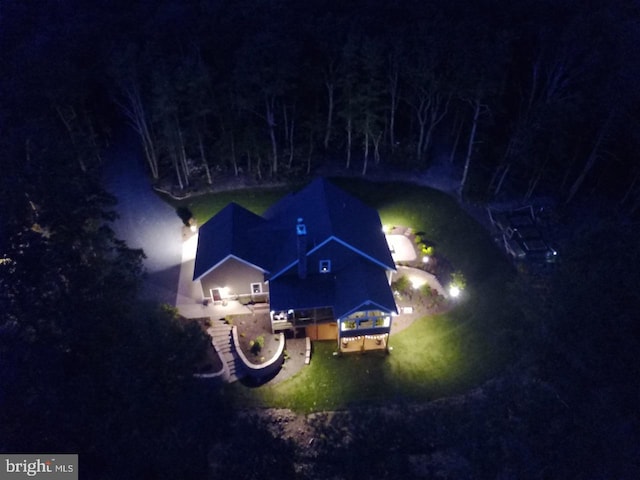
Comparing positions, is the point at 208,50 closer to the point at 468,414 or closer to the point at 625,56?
the point at 625,56

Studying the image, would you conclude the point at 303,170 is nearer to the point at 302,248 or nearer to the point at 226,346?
the point at 302,248

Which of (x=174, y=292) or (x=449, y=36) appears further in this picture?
(x=449, y=36)

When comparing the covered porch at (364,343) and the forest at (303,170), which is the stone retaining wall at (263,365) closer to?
the covered porch at (364,343)

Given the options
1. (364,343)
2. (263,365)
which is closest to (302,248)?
(364,343)

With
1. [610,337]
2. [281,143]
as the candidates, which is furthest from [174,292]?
[610,337]

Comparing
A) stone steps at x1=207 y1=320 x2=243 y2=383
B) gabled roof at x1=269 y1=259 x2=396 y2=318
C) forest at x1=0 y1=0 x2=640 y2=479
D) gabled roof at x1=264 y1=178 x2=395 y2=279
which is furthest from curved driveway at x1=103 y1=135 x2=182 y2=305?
gabled roof at x1=269 y1=259 x2=396 y2=318

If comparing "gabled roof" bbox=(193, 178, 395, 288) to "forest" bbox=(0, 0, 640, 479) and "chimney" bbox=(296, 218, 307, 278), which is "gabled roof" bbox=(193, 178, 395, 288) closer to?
"chimney" bbox=(296, 218, 307, 278)
